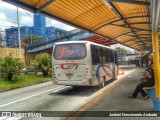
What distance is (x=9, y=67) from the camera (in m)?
18.9

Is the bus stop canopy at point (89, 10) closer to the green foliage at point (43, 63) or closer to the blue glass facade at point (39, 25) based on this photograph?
the green foliage at point (43, 63)

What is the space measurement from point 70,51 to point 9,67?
7.56 meters

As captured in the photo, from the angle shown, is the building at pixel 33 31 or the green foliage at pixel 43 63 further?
the building at pixel 33 31

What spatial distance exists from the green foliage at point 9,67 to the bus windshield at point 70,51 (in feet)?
21.5

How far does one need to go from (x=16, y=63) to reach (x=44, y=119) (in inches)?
492

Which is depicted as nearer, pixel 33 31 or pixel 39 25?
pixel 39 25

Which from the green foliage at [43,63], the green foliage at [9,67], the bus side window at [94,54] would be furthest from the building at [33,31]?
the bus side window at [94,54]

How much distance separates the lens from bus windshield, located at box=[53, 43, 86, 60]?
43.6 feet

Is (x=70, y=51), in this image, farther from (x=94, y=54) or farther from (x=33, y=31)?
(x=33, y=31)

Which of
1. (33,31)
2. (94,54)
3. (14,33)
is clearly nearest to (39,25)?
(33,31)

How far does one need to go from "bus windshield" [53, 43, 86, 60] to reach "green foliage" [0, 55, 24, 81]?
6565 mm

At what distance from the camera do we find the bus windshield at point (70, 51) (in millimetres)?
13281

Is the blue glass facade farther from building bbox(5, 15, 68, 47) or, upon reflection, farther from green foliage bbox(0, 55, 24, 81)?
green foliage bbox(0, 55, 24, 81)

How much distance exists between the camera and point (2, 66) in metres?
19.2
